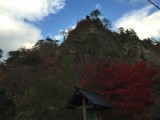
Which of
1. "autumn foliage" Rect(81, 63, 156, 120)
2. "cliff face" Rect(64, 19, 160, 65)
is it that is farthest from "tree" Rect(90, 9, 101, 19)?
"autumn foliage" Rect(81, 63, 156, 120)

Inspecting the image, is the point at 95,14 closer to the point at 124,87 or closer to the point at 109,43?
the point at 109,43

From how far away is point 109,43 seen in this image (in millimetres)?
65812

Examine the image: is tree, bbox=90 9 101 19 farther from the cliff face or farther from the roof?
the roof

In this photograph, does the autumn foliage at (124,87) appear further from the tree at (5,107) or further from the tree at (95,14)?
the tree at (95,14)

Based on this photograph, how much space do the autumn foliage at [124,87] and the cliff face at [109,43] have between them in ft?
88.2

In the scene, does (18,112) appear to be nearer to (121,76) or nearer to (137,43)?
(121,76)

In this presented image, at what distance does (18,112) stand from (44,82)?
3821mm

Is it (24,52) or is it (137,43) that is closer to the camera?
(24,52)

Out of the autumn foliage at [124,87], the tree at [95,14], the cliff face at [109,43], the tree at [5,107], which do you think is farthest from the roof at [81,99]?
the tree at [95,14]

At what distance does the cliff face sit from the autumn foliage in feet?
88.2

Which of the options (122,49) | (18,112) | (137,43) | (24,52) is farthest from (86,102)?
(137,43)

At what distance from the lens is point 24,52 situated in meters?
60.1

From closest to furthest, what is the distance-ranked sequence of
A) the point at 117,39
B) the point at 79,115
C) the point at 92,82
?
the point at 79,115
the point at 92,82
the point at 117,39

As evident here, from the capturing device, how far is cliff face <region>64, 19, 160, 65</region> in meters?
60.2
